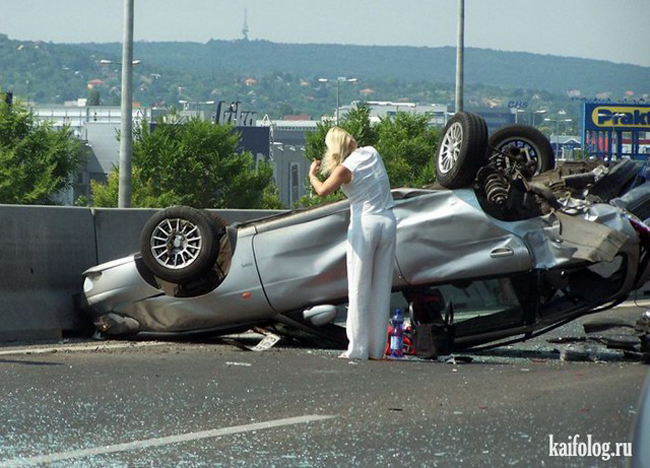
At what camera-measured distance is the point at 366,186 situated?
9398 mm

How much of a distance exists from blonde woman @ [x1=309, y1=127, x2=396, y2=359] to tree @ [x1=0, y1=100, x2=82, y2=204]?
55.8 m

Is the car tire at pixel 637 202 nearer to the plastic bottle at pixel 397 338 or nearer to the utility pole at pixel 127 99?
the plastic bottle at pixel 397 338

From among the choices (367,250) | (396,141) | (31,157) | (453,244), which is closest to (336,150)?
(367,250)

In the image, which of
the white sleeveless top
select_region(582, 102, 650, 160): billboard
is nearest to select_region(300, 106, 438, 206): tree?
select_region(582, 102, 650, 160): billboard

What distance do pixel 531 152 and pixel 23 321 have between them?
14.6 ft

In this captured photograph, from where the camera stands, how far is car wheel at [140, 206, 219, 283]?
1018cm

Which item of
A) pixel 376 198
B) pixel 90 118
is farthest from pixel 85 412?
pixel 90 118

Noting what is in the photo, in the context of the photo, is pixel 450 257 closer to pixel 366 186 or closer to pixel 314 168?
pixel 366 186

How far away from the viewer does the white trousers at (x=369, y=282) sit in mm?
9289

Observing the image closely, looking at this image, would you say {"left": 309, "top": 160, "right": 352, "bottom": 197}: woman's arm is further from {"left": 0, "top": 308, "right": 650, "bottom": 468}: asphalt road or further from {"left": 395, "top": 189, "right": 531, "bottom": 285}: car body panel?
{"left": 0, "top": 308, "right": 650, "bottom": 468}: asphalt road

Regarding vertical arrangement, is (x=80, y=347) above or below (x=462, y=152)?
below

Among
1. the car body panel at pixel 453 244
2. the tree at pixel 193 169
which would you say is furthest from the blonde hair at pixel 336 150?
the tree at pixel 193 169

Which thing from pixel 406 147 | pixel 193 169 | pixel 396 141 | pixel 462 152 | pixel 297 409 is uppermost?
pixel 462 152

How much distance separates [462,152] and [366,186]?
91 centimetres
